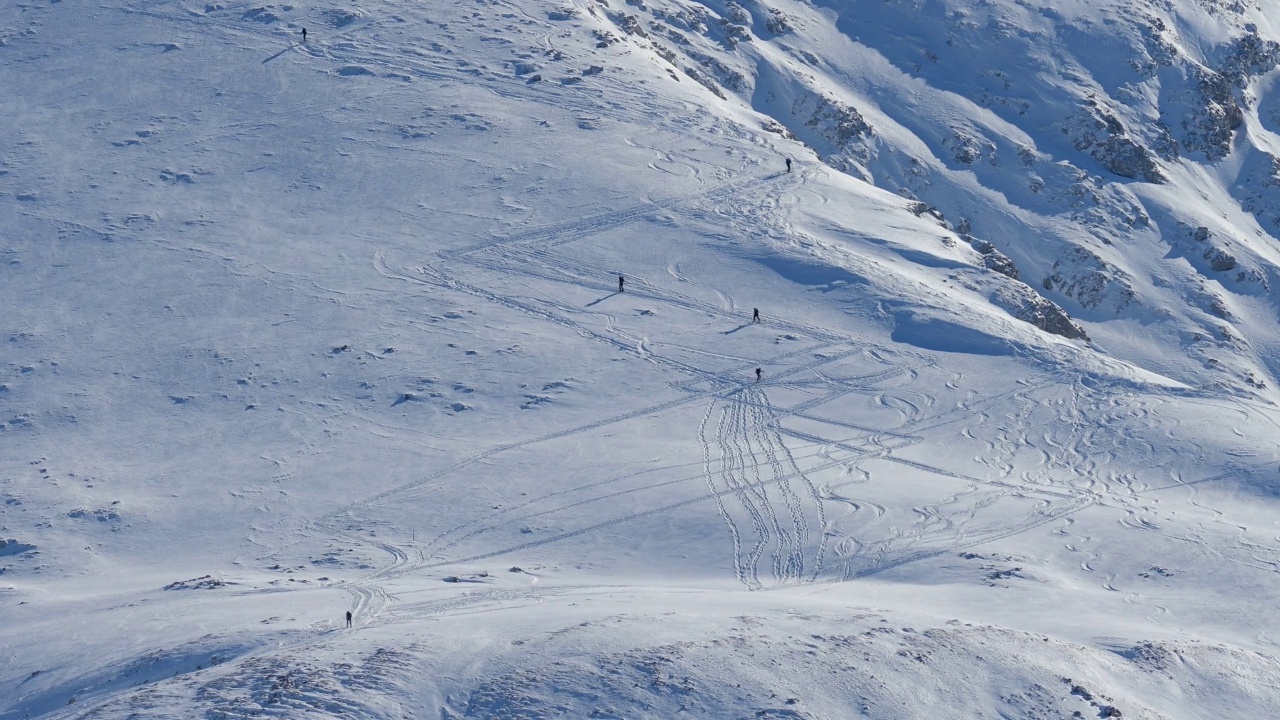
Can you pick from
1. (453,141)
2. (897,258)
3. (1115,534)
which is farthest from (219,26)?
(1115,534)

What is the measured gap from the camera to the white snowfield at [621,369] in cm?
2570

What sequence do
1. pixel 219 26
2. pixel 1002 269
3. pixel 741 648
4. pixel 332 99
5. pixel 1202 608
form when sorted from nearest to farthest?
pixel 741 648
pixel 1202 608
pixel 1002 269
pixel 332 99
pixel 219 26

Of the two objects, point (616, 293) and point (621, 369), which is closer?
point (621, 369)

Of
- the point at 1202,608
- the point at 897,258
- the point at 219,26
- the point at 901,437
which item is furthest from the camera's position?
the point at 219,26

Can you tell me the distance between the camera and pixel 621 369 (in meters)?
40.1

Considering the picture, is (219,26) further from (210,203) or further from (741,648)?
(741,648)

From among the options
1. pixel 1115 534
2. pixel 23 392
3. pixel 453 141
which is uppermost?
pixel 1115 534

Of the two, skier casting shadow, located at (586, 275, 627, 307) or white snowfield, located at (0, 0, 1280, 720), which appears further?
skier casting shadow, located at (586, 275, 627, 307)

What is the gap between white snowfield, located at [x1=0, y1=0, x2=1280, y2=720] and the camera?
2570 cm

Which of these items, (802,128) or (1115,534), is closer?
(1115,534)

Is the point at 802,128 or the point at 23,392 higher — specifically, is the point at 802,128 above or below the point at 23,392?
above

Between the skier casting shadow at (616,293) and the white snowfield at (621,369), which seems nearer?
the white snowfield at (621,369)

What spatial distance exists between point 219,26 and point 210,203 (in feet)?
52.7

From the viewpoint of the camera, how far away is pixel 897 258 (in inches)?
1876
